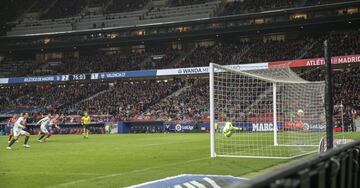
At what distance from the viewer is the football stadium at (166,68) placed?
103ft

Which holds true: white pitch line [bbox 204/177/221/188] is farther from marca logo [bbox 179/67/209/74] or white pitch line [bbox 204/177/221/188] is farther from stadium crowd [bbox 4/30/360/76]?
marca logo [bbox 179/67/209/74]

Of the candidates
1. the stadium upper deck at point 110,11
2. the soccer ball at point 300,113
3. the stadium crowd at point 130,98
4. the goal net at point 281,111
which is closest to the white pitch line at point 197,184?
the goal net at point 281,111

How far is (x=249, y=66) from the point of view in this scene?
54219 millimetres

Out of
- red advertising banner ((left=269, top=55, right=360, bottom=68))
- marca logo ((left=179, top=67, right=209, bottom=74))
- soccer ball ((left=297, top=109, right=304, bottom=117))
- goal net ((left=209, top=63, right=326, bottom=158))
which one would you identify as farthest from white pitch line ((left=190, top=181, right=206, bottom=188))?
marca logo ((left=179, top=67, right=209, bottom=74))

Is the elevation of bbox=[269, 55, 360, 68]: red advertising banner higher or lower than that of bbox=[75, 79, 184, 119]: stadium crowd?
higher

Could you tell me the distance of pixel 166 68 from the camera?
62656mm

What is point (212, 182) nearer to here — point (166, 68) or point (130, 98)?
point (130, 98)

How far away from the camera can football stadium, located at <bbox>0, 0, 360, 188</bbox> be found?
31.2 m

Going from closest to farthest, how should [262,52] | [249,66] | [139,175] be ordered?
[139,175], [249,66], [262,52]

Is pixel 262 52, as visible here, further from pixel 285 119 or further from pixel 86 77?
pixel 285 119

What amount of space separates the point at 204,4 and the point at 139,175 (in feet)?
190

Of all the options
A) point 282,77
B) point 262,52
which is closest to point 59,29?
point 262,52

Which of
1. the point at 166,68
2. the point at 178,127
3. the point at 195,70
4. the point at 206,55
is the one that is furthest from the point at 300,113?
the point at 166,68

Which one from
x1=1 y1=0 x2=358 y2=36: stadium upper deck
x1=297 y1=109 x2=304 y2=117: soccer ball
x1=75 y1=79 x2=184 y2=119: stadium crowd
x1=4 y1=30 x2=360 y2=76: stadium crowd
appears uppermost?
x1=1 y1=0 x2=358 y2=36: stadium upper deck
